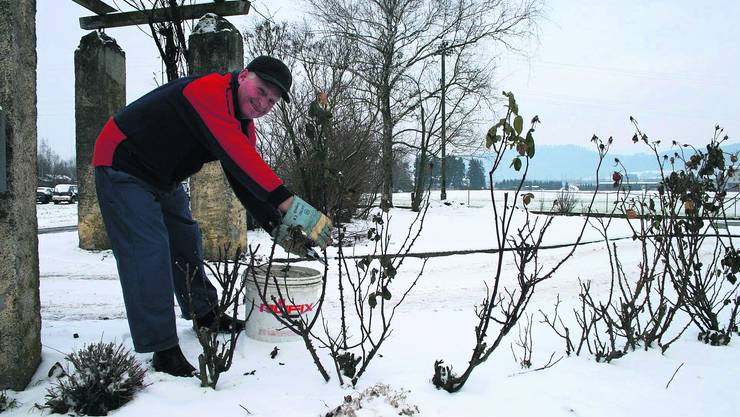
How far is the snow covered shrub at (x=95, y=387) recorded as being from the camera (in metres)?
1.92

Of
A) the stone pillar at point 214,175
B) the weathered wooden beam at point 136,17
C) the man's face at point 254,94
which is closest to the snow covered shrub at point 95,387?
the man's face at point 254,94

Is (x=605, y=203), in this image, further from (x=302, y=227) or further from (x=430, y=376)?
(x=302, y=227)

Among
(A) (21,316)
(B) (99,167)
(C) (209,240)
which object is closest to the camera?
(A) (21,316)

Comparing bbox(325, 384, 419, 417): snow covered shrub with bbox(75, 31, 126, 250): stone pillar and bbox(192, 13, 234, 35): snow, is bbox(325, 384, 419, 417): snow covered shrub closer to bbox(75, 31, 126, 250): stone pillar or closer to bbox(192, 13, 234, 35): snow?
bbox(192, 13, 234, 35): snow

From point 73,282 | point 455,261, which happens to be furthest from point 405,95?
point 73,282

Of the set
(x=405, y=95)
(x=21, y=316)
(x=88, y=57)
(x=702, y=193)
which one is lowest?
(x=21, y=316)

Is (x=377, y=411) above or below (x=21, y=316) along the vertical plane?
below

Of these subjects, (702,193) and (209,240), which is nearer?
(702,193)

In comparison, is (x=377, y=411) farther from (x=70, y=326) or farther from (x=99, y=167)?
(x=70, y=326)

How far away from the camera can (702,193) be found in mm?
2930

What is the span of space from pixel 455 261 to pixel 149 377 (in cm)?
487

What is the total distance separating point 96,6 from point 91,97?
124cm

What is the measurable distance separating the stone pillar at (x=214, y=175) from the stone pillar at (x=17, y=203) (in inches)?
150

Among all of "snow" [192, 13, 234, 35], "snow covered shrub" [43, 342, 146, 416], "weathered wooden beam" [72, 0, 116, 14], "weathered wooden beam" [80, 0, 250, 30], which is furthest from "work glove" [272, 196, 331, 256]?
"weathered wooden beam" [72, 0, 116, 14]
